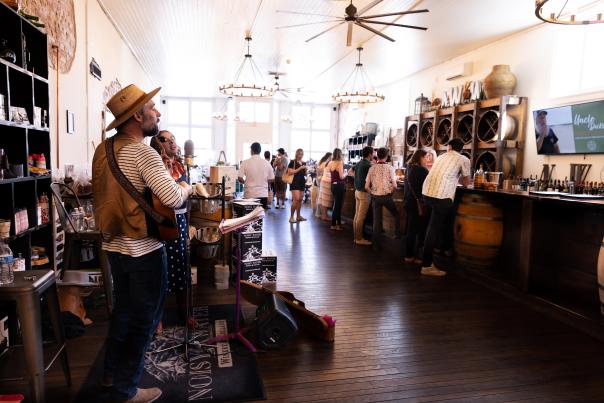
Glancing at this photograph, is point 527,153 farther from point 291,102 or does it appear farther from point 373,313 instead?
point 291,102

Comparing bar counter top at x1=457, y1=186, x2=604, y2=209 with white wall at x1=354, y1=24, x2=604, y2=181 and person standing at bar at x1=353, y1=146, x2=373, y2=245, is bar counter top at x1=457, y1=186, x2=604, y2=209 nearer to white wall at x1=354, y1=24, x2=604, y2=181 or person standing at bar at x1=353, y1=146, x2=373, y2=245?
person standing at bar at x1=353, y1=146, x2=373, y2=245

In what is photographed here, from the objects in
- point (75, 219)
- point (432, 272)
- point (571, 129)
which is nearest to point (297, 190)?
point (432, 272)

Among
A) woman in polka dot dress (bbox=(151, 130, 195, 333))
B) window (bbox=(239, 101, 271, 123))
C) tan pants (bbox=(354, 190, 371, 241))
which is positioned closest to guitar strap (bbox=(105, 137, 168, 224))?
woman in polka dot dress (bbox=(151, 130, 195, 333))

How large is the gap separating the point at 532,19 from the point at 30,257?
713 cm

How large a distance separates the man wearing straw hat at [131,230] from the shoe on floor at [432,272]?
11.5 feet

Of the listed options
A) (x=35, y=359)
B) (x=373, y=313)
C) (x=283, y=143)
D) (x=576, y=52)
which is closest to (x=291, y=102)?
(x=283, y=143)

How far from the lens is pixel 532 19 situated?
6.41 metres

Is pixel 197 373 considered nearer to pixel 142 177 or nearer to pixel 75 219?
pixel 142 177

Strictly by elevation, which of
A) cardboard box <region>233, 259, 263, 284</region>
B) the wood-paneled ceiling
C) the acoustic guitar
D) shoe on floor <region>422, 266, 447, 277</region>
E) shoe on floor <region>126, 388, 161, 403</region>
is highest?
the wood-paneled ceiling

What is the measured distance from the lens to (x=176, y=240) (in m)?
2.97

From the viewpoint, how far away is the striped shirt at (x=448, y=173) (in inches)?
182

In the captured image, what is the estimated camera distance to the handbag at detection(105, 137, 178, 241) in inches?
76.4

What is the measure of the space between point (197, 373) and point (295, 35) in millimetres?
6528

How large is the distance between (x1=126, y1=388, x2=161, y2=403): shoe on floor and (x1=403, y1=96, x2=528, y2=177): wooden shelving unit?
6394 mm
